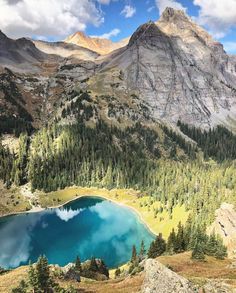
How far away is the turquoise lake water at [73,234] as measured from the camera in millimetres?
107812

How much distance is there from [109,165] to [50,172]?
1316 inches

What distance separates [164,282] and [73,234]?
333 feet

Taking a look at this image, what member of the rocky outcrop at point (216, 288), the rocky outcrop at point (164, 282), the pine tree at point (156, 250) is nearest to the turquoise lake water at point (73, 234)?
the pine tree at point (156, 250)

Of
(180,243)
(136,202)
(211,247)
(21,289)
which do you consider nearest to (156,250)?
(180,243)

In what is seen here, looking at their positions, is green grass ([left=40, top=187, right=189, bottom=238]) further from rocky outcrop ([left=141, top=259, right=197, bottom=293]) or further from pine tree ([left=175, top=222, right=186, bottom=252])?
rocky outcrop ([left=141, top=259, right=197, bottom=293])

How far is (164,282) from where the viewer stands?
3031 centimetres

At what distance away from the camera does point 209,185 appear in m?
136

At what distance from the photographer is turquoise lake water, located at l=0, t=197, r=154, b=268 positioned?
107812 mm

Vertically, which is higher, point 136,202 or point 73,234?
point 136,202

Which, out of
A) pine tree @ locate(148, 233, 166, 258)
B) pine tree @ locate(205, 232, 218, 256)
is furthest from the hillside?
pine tree @ locate(148, 233, 166, 258)

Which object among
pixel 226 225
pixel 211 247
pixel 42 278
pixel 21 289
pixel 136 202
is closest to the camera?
pixel 42 278

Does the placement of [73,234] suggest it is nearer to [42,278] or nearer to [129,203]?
[129,203]

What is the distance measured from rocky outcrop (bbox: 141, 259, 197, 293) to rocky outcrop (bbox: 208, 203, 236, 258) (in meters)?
62.4

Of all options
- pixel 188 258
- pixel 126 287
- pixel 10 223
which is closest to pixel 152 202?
pixel 10 223
